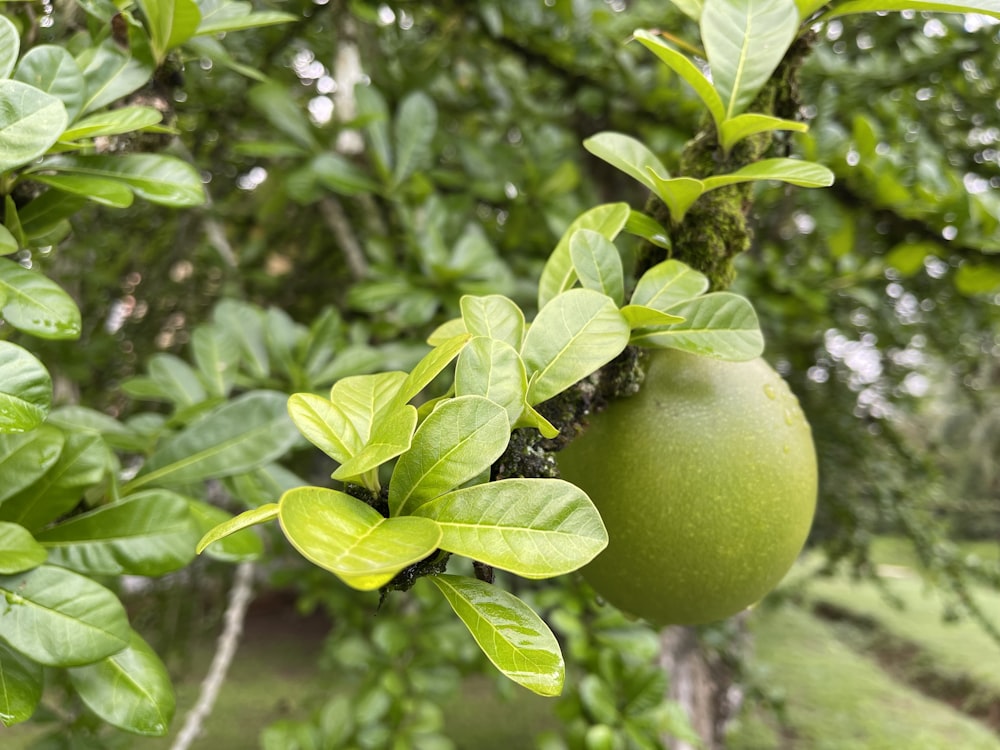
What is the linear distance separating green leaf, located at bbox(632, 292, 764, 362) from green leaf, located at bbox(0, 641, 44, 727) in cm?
38

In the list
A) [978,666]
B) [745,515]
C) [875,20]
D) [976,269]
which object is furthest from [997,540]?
[745,515]

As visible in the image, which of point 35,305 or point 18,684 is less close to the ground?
point 35,305

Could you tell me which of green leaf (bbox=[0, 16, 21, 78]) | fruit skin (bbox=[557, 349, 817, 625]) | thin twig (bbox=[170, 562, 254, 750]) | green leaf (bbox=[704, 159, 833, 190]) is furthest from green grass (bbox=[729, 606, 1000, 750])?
green leaf (bbox=[0, 16, 21, 78])

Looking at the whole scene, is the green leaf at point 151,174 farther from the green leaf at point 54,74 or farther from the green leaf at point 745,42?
the green leaf at point 745,42

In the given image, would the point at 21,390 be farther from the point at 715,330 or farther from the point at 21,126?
the point at 715,330

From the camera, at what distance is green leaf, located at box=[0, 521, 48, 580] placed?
361mm

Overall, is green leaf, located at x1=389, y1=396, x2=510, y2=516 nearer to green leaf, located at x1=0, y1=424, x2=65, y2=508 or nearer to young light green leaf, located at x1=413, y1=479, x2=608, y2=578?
young light green leaf, located at x1=413, y1=479, x2=608, y2=578

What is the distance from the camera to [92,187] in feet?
1.37

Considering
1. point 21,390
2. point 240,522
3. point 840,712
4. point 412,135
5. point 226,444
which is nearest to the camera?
point 240,522

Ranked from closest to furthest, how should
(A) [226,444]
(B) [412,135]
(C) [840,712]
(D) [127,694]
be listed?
(D) [127,694] → (A) [226,444] → (B) [412,135] → (C) [840,712]

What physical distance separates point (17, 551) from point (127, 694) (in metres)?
0.12

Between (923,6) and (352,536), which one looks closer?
(352,536)

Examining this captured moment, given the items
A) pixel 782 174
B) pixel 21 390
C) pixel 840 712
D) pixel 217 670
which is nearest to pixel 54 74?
pixel 21 390

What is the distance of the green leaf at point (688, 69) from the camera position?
15.1 inches
